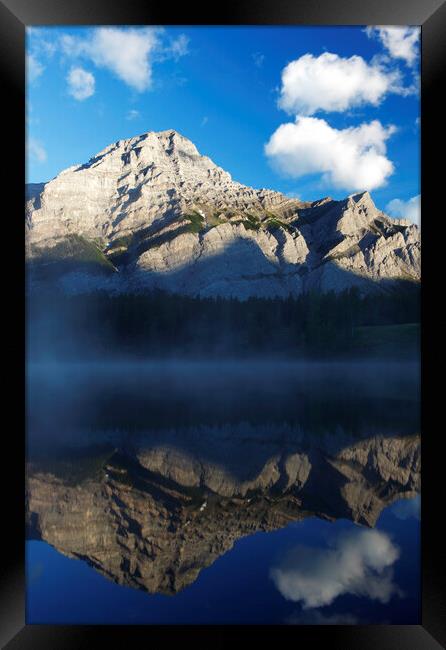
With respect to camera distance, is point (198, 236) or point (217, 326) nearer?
point (217, 326)

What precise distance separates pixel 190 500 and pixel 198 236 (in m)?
121

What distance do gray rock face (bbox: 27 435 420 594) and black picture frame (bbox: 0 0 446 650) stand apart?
1682 millimetres

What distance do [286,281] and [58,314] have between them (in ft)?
191

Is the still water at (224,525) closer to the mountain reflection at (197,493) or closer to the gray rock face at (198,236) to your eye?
the mountain reflection at (197,493)

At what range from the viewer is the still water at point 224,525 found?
15.5 ft

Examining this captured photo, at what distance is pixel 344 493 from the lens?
8.16 m

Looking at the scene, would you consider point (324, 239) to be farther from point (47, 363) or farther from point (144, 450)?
point (144, 450)

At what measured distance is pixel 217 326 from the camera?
8244 cm

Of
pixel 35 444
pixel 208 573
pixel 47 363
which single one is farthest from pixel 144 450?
pixel 47 363

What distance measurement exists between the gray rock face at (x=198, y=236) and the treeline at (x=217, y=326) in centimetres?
2195
